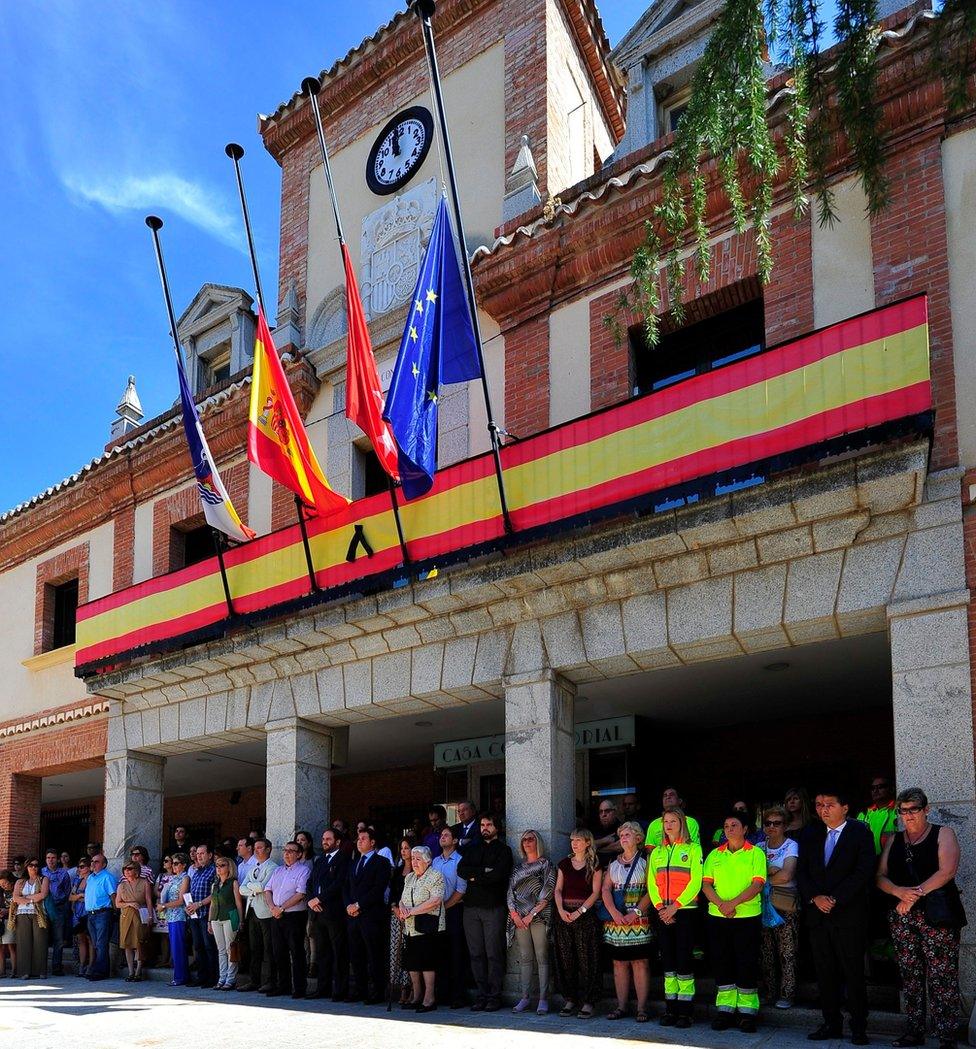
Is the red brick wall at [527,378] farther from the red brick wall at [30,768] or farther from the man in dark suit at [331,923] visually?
the red brick wall at [30,768]

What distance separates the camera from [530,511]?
33.7 feet

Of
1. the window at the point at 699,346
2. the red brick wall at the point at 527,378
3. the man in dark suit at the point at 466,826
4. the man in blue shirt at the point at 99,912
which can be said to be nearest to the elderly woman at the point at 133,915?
the man in blue shirt at the point at 99,912

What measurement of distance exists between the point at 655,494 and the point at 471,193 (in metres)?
6.15

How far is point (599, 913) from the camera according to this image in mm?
9023


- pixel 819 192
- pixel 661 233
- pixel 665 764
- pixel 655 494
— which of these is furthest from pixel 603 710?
pixel 819 192

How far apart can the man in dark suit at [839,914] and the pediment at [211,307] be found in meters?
12.2

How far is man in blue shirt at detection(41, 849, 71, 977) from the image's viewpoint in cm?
1405

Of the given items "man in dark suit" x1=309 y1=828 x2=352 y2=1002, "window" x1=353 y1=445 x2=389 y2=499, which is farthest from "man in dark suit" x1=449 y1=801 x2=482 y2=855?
"window" x1=353 y1=445 x2=389 y2=499

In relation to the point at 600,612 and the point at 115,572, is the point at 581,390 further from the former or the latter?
the point at 115,572

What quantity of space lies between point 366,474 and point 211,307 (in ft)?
18.2

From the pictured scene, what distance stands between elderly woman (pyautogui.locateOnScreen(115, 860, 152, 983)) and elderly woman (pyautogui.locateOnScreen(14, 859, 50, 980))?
51.1 inches

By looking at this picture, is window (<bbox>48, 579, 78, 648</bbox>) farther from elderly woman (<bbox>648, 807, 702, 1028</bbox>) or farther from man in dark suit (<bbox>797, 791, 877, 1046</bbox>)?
man in dark suit (<bbox>797, 791, 877, 1046</bbox>)

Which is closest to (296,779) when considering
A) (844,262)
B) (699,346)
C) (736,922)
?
(736,922)

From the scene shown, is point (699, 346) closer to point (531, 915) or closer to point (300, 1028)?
point (531, 915)
